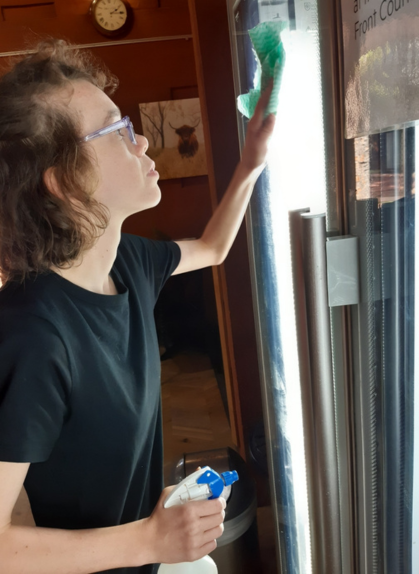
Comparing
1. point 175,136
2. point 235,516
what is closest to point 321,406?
point 235,516

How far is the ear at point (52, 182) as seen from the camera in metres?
0.87

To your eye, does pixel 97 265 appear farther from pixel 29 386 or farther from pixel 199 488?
pixel 199 488

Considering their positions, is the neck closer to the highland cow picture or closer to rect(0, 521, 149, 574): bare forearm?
rect(0, 521, 149, 574): bare forearm

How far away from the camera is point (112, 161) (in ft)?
3.03

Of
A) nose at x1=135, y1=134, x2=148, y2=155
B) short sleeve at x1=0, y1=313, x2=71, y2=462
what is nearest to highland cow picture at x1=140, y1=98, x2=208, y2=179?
nose at x1=135, y1=134, x2=148, y2=155

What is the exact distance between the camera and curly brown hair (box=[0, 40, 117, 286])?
84 cm

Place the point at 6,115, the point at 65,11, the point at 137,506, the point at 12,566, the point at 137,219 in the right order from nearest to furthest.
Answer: the point at 12,566
the point at 6,115
the point at 137,506
the point at 65,11
the point at 137,219

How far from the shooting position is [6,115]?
0.83 metres

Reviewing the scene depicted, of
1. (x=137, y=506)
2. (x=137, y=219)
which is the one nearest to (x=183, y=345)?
(x=137, y=219)

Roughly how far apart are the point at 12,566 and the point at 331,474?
50 centimetres

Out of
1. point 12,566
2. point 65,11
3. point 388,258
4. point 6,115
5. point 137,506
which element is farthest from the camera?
point 65,11

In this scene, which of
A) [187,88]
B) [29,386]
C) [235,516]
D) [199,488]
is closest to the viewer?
[29,386]

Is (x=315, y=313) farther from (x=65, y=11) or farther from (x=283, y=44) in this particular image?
(x=65, y=11)

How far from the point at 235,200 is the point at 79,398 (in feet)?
2.01
